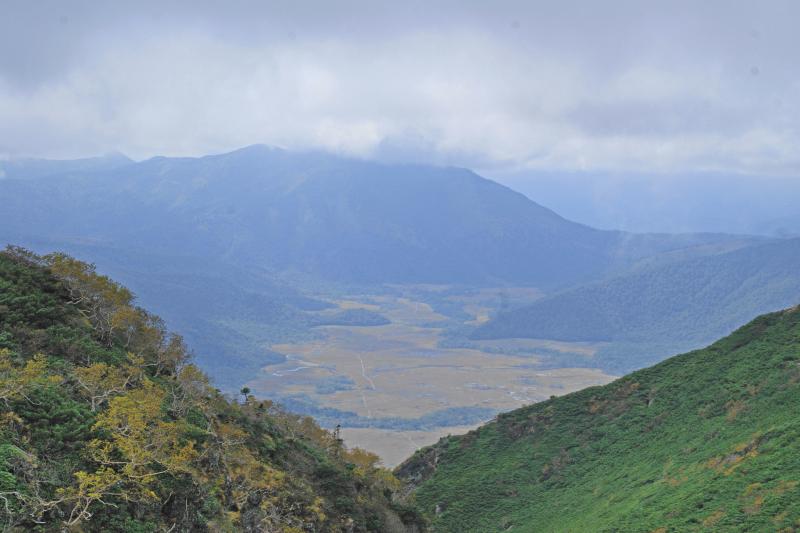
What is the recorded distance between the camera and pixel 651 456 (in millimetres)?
46688

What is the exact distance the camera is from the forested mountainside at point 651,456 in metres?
31.0

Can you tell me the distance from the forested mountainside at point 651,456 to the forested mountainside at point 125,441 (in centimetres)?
1142

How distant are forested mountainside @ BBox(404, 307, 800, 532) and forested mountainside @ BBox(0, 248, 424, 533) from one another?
37.5ft

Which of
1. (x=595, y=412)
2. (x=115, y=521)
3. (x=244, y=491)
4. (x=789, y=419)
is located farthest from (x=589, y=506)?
(x=115, y=521)

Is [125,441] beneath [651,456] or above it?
above

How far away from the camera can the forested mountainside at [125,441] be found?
62.3 feet

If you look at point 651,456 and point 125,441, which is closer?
point 125,441

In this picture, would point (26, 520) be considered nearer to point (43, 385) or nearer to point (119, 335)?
point (43, 385)

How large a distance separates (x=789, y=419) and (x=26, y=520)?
35.6m

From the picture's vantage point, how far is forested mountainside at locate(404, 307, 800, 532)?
102 feet

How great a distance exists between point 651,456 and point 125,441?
3653cm

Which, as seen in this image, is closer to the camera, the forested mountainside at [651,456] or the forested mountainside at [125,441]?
the forested mountainside at [125,441]

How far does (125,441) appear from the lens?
2116 cm

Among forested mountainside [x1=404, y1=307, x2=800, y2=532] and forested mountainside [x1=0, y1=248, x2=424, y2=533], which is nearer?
forested mountainside [x1=0, y1=248, x2=424, y2=533]
